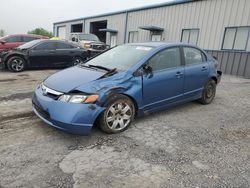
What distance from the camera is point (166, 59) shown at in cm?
454

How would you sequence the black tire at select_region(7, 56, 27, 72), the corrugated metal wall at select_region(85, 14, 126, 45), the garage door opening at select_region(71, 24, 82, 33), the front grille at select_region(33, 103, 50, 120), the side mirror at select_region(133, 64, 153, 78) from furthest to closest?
the garage door opening at select_region(71, 24, 82, 33) < the corrugated metal wall at select_region(85, 14, 126, 45) < the black tire at select_region(7, 56, 27, 72) < the side mirror at select_region(133, 64, 153, 78) < the front grille at select_region(33, 103, 50, 120)

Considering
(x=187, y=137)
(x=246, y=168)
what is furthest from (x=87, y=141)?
(x=246, y=168)

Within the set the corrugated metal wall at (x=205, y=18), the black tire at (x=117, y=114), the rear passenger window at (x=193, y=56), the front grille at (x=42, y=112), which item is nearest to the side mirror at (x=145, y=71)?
the black tire at (x=117, y=114)

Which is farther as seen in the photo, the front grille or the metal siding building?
the metal siding building

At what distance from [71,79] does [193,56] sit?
285cm

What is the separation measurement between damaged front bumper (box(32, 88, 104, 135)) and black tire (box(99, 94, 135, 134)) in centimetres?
19

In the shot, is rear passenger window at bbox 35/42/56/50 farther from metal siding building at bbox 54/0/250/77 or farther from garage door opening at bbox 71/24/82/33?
garage door opening at bbox 71/24/82/33

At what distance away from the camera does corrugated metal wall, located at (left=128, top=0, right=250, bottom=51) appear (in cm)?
1120

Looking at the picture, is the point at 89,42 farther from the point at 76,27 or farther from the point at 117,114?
the point at 76,27

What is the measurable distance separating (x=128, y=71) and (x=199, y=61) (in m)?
2.19

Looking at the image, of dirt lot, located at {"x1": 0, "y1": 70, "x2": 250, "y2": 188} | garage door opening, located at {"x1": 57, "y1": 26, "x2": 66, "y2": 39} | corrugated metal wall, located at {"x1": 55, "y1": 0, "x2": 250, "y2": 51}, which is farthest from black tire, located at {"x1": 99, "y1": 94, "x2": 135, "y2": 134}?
garage door opening, located at {"x1": 57, "y1": 26, "x2": 66, "y2": 39}

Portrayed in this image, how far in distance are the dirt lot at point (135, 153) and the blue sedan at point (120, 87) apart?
302mm

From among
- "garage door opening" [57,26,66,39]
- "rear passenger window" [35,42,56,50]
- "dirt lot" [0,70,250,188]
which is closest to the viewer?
"dirt lot" [0,70,250,188]

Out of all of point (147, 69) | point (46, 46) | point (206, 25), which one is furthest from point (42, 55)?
point (206, 25)
